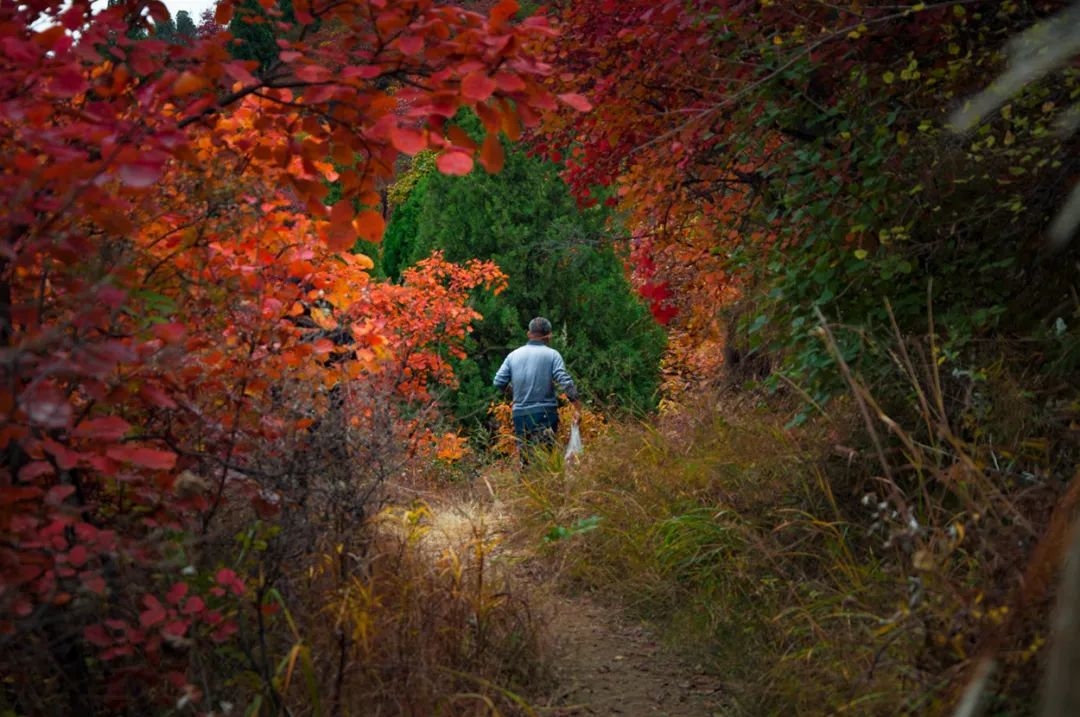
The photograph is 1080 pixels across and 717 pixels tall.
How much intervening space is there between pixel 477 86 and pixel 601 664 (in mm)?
2582

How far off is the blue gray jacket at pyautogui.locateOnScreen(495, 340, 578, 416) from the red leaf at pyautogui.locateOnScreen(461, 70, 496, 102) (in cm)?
621

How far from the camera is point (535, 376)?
898 cm

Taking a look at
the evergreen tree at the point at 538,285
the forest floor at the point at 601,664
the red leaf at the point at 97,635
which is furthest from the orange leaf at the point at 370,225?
the evergreen tree at the point at 538,285

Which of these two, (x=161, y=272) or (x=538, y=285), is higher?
(x=161, y=272)

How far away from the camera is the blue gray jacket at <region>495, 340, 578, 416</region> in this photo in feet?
29.5

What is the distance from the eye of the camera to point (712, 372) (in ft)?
31.7

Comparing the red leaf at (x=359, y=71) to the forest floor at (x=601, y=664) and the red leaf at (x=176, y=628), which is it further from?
the forest floor at (x=601, y=664)

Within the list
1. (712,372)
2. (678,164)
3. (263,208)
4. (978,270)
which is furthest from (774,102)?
(712,372)

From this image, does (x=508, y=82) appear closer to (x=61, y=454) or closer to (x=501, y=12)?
(x=501, y=12)

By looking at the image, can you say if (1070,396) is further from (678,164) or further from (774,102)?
(678,164)

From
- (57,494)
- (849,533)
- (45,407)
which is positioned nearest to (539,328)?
(849,533)

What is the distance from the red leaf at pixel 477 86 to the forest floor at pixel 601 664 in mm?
2038

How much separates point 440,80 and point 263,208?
116 cm

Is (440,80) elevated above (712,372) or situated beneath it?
elevated above
